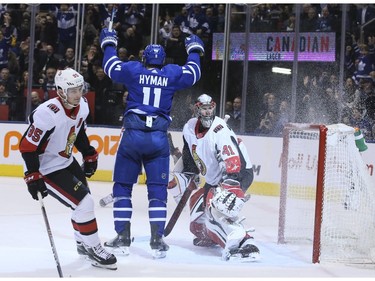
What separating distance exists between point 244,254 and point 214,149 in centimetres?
65

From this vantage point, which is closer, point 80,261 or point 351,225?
point 80,261

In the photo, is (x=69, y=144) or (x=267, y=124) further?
(x=267, y=124)

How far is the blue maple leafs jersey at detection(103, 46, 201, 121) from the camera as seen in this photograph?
14.8 feet

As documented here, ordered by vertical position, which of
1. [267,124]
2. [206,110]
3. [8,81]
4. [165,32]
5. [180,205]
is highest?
[165,32]

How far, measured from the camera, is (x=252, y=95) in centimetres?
882

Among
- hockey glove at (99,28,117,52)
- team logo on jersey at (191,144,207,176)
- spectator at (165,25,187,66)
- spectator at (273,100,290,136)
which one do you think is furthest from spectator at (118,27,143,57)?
team logo on jersey at (191,144,207,176)

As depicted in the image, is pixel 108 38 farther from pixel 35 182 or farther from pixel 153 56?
pixel 35 182

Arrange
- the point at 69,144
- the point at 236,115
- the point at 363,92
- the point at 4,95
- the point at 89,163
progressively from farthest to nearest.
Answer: the point at 4,95 < the point at 236,115 < the point at 363,92 < the point at 89,163 < the point at 69,144

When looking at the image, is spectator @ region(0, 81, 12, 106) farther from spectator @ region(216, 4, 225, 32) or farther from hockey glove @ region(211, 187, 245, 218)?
hockey glove @ region(211, 187, 245, 218)

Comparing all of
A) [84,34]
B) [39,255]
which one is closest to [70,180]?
[39,255]

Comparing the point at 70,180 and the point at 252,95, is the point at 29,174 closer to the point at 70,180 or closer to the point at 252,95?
the point at 70,180

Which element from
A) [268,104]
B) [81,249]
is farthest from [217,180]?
[268,104]

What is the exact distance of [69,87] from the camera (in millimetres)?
3969

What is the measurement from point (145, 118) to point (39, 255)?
98 centimetres
